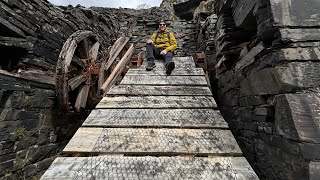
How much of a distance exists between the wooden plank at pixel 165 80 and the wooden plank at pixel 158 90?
137 mm

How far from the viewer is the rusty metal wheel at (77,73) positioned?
345 cm

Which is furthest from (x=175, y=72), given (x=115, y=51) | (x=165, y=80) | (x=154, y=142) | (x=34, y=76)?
(x=34, y=76)

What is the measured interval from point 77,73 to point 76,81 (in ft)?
1.47

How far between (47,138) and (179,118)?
3.55 meters

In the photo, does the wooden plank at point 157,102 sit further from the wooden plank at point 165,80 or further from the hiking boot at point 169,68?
the hiking boot at point 169,68

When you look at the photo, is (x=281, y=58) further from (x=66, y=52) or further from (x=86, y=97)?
(x=86, y=97)

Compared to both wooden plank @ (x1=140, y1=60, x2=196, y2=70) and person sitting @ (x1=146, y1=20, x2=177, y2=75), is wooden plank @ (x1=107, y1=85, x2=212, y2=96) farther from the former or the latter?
person sitting @ (x1=146, y1=20, x2=177, y2=75)

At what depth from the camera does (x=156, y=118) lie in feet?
7.43

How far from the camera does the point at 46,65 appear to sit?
468 cm

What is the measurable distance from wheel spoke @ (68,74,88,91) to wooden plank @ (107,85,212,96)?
104 cm

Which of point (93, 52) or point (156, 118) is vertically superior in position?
point (93, 52)

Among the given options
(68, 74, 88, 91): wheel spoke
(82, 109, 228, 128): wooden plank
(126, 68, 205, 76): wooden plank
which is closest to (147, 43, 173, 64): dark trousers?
(126, 68, 205, 76): wooden plank

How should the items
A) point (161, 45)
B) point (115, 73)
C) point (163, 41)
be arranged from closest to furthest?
point (115, 73)
point (161, 45)
point (163, 41)

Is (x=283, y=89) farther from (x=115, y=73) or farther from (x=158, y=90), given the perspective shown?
(x=115, y=73)
